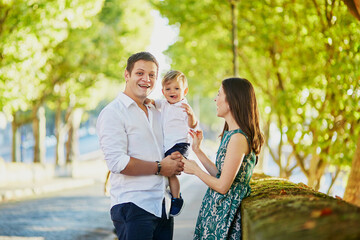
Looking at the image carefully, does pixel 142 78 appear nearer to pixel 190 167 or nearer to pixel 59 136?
pixel 190 167

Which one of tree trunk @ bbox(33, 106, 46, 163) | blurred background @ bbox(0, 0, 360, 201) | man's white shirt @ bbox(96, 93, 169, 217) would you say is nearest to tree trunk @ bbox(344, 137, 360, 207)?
blurred background @ bbox(0, 0, 360, 201)

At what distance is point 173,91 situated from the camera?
14.3 ft

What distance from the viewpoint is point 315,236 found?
1891 millimetres

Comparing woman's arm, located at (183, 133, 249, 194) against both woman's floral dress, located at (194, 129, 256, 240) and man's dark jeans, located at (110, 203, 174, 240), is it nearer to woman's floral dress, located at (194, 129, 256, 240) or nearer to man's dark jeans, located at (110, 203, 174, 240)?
woman's floral dress, located at (194, 129, 256, 240)

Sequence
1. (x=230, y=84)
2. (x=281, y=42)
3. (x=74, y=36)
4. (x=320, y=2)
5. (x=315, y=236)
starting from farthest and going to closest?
1. (x=74, y=36)
2. (x=281, y=42)
3. (x=320, y=2)
4. (x=230, y=84)
5. (x=315, y=236)

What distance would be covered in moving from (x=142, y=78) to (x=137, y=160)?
660 millimetres

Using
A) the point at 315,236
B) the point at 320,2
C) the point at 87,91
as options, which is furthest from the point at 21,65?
the point at 315,236

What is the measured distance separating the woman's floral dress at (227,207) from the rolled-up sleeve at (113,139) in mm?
759

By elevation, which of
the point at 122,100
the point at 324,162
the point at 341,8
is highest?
the point at 341,8

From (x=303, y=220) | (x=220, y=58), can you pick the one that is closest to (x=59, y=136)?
(x=220, y=58)

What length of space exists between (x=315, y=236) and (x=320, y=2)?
327 inches

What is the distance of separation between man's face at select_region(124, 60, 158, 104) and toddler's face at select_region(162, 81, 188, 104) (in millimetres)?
568

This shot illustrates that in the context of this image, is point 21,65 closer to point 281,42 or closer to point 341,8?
point 281,42

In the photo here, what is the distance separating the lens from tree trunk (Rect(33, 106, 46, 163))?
77.2ft
